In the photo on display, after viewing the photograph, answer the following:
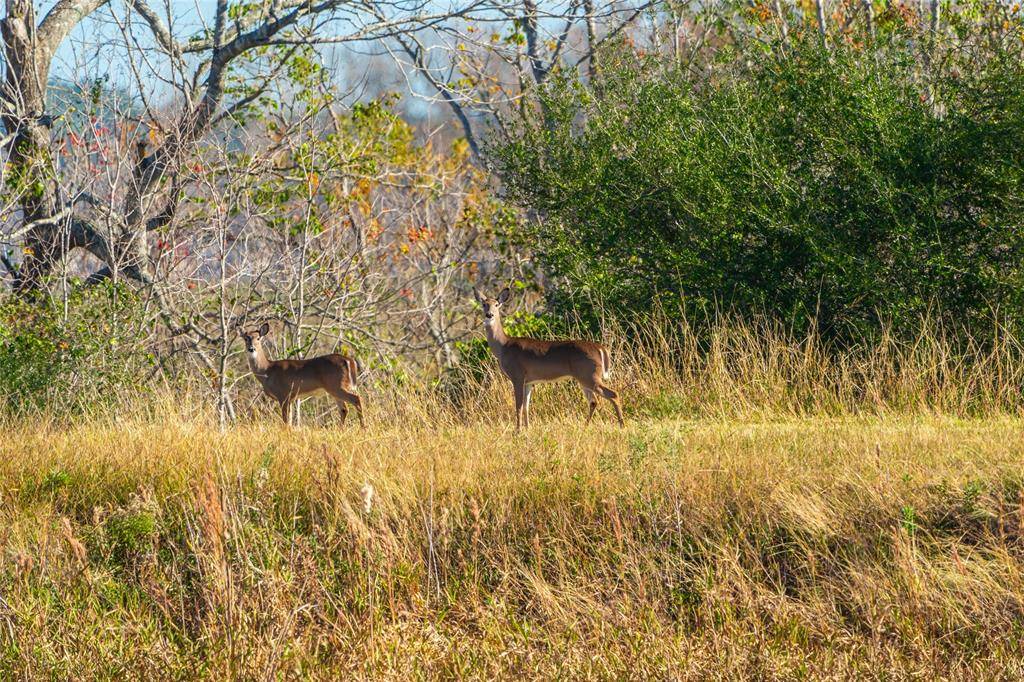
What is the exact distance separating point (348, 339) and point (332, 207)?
6.20ft

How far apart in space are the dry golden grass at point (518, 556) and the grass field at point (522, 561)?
2cm

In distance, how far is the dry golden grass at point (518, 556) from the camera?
20.0ft

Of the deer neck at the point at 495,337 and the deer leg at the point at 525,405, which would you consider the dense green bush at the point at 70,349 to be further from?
the deer leg at the point at 525,405

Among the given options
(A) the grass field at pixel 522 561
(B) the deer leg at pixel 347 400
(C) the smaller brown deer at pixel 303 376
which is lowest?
(A) the grass field at pixel 522 561

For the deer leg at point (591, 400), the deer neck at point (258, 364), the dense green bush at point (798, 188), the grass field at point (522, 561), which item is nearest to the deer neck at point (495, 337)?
the deer leg at point (591, 400)

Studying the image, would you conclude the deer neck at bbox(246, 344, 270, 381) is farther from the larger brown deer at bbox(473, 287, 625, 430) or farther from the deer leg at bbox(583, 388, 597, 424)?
the deer leg at bbox(583, 388, 597, 424)

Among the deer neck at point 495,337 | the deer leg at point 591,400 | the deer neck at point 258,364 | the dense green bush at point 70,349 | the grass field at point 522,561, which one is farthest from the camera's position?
the dense green bush at point 70,349

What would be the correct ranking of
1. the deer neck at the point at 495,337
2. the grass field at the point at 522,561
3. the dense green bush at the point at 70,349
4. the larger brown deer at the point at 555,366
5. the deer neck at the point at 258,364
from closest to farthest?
the grass field at the point at 522,561 < the larger brown deer at the point at 555,366 < the deer neck at the point at 495,337 < the deer neck at the point at 258,364 < the dense green bush at the point at 70,349

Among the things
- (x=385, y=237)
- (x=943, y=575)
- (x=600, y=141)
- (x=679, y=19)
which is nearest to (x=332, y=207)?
(x=600, y=141)

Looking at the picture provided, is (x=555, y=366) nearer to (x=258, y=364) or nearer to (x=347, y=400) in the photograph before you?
(x=347, y=400)

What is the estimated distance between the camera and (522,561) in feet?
23.5

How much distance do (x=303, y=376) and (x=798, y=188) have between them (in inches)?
222

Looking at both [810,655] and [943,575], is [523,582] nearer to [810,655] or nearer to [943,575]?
[810,655]

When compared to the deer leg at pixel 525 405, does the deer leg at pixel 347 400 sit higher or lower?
higher
